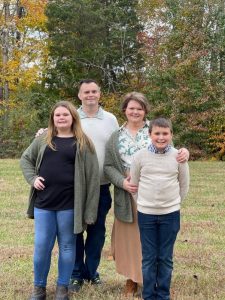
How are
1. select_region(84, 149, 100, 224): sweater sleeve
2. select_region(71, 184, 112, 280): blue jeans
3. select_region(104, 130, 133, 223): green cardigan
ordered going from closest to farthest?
select_region(84, 149, 100, 224): sweater sleeve, select_region(104, 130, 133, 223): green cardigan, select_region(71, 184, 112, 280): blue jeans

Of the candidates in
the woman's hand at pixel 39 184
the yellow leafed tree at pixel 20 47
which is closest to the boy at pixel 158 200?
the woman's hand at pixel 39 184

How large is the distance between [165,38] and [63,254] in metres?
20.6

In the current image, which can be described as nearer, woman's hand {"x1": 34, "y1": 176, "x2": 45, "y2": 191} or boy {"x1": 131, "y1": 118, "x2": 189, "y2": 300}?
boy {"x1": 131, "y1": 118, "x2": 189, "y2": 300}

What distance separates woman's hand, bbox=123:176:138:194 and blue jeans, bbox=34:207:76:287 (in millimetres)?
525

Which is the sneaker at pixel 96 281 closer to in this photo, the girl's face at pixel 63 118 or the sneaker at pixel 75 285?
the sneaker at pixel 75 285

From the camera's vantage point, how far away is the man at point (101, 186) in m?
5.33

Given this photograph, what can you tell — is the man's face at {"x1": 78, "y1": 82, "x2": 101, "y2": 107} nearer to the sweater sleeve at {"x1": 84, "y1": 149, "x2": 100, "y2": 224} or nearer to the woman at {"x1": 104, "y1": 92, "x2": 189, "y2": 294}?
the woman at {"x1": 104, "y1": 92, "x2": 189, "y2": 294}

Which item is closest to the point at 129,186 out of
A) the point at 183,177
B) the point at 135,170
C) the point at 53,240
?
the point at 135,170

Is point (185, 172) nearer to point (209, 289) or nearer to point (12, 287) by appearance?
point (209, 289)

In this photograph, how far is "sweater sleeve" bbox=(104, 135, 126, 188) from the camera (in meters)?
Result: 5.09

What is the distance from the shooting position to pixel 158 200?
15.4 feet

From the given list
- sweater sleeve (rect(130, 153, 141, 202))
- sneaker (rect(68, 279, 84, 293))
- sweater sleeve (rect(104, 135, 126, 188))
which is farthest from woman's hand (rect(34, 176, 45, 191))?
sneaker (rect(68, 279, 84, 293))

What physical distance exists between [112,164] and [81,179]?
0.38 m

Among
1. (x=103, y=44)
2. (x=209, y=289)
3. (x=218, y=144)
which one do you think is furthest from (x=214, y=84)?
(x=209, y=289)
